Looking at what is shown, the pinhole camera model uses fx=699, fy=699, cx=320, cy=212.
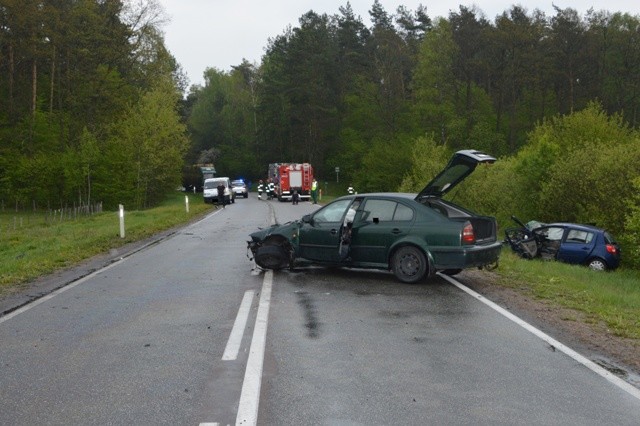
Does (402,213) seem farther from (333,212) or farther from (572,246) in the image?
(572,246)

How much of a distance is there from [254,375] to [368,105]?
235 ft

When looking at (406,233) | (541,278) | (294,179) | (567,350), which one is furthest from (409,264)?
(294,179)

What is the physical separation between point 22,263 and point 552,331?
11.7 m

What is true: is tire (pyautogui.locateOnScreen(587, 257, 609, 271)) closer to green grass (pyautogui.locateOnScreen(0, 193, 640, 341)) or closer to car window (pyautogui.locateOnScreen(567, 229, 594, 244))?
green grass (pyautogui.locateOnScreen(0, 193, 640, 341))

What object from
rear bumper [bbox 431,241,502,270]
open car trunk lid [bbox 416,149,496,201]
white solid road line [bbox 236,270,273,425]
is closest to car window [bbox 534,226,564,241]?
open car trunk lid [bbox 416,149,496,201]

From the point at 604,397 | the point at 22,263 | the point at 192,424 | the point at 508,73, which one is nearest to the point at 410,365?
the point at 604,397

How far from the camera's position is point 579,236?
21312 mm

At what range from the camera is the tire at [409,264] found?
11555 millimetres

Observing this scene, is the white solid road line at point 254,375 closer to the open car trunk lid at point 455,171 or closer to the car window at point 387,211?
the car window at point 387,211

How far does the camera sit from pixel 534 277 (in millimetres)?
13031

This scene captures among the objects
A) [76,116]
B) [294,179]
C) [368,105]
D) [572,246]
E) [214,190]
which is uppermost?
[368,105]

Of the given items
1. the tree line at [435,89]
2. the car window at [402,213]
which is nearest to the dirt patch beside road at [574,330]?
the car window at [402,213]

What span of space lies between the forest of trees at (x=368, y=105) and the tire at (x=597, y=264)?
138 centimetres

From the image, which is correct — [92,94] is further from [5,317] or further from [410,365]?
[410,365]
